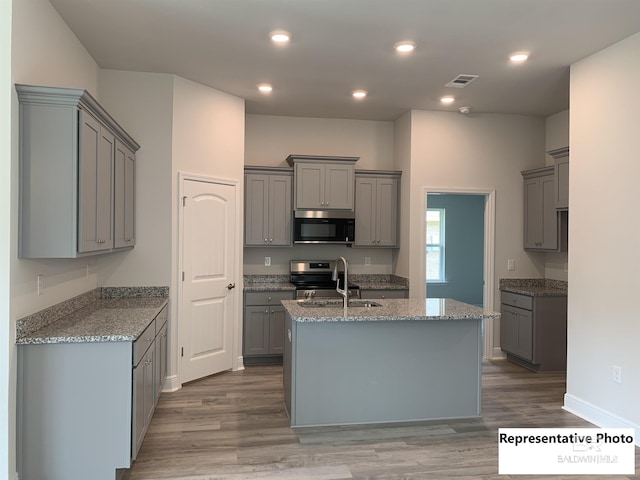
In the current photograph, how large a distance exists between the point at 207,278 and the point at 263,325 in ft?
3.14

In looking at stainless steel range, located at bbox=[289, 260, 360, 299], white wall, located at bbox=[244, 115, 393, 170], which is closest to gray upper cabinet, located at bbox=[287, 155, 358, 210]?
white wall, located at bbox=[244, 115, 393, 170]

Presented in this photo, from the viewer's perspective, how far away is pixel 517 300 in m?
5.32

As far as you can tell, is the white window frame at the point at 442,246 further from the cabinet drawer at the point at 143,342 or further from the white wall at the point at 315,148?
the cabinet drawer at the point at 143,342

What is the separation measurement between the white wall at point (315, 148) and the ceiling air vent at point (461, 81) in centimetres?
162

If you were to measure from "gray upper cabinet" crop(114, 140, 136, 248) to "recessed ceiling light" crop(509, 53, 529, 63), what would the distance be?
10.8 feet

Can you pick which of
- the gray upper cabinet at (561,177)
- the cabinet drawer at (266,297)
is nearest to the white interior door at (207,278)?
the cabinet drawer at (266,297)

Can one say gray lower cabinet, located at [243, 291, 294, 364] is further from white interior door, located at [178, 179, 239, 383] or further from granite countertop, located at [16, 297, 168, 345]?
granite countertop, located at [16, 297, 168, 345]

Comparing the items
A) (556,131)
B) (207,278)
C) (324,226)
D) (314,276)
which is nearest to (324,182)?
(324,226)

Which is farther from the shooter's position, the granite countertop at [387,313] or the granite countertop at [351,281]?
the granite countertop at [351,281]

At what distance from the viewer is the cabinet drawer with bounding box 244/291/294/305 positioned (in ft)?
17.3

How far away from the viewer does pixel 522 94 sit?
16.1ft

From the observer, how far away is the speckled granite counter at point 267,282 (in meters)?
5.38

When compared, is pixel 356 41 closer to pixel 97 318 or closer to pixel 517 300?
pixel 97 318

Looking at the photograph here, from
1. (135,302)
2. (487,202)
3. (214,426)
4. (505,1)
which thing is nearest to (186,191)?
(135,302)
